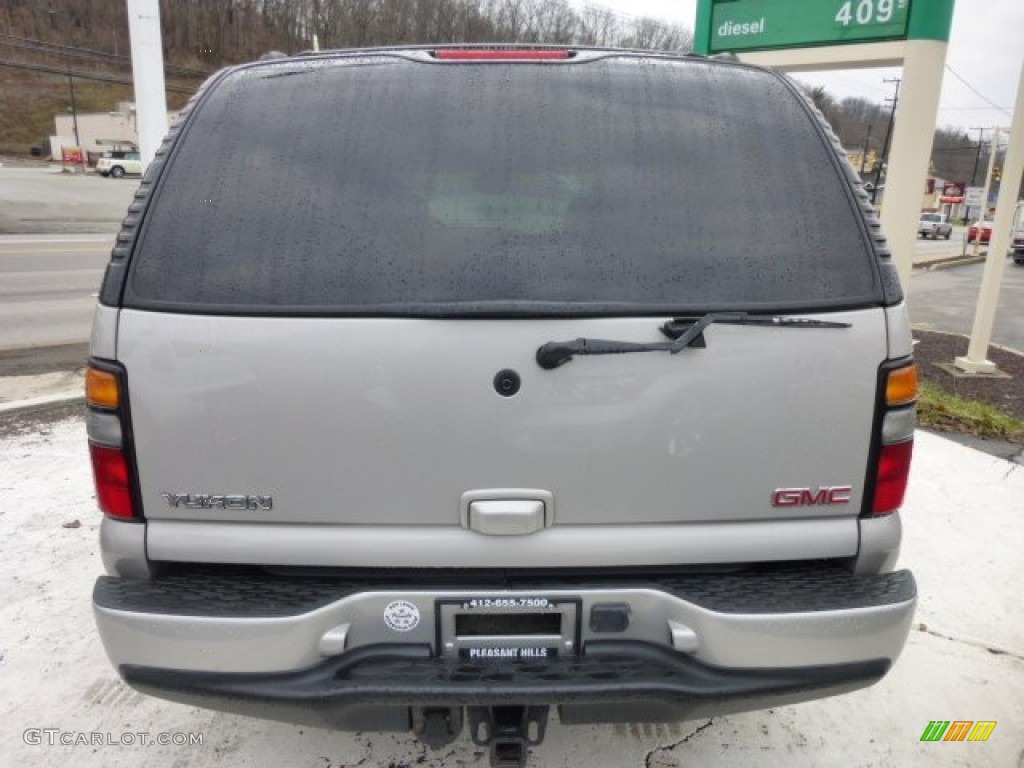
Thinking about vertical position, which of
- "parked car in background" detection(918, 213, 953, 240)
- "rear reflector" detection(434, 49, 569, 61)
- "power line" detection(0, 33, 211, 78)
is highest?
"power line" detection(0, 33, 211, 78)

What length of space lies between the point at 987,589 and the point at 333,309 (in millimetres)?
3238

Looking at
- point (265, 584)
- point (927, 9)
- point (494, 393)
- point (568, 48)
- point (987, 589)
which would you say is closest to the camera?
point (494, 393)

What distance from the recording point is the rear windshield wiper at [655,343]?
1637mm

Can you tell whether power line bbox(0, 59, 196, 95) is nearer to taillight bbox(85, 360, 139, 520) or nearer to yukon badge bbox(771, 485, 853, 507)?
taillight bbox(85, 360, 139, 520)

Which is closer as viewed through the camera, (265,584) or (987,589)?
(265,584)

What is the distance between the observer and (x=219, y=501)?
1742 millimetres

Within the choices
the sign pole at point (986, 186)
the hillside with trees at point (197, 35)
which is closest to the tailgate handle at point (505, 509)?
the sign pole at point (986, 186)

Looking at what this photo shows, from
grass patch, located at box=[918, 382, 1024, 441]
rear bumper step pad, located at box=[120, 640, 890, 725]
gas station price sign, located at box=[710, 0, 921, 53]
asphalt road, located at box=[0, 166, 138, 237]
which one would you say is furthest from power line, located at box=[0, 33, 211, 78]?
rear bumper step pad, located at box=[120, 640, 890, 725]

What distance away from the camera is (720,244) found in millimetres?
1769

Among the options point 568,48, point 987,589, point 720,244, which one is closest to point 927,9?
→ point 987,589

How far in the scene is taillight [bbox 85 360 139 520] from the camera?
1.70 meters

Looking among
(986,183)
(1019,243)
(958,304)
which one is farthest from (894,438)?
(1019,243)

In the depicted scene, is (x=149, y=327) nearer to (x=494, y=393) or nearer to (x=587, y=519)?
(x=494, y=393)

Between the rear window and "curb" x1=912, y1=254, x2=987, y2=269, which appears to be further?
"curb" x1=912, y1=254, x2=987, y2=269
